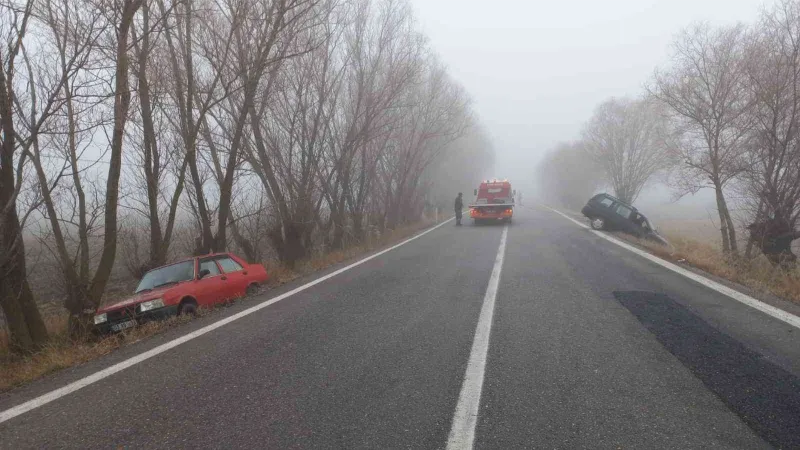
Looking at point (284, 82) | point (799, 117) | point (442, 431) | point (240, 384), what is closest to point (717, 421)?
point (442, 431)

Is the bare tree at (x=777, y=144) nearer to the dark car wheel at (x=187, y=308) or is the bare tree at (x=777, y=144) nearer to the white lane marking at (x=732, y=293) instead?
the white lane marking at (x=732, y=293)

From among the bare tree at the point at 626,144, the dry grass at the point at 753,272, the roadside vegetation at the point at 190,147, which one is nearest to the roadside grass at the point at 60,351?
the roadside vegetation at the point at 190,147

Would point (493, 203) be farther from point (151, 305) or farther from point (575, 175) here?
point (575, 175)

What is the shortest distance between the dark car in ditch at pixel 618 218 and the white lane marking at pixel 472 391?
13.3 metres

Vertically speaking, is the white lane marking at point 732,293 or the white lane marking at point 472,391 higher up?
the white lane marking at point 472,391

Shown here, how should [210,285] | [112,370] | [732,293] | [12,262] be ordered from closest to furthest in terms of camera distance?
[112,370] → [12,262] → [732,293] → [210,285]

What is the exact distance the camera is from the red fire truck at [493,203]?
22219 millimetres

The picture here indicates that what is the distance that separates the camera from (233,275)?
27.8ft

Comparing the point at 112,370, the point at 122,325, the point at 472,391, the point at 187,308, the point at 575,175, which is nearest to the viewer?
the point at 472,391

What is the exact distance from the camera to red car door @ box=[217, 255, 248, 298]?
8219mm

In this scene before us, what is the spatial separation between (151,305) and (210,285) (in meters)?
1.20

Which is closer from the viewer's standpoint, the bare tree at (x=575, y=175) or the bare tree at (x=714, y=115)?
the bare tree at (x=714, y=115)

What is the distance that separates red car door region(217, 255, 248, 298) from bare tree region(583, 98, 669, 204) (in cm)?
3469

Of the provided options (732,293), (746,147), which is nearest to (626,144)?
(746,147)
